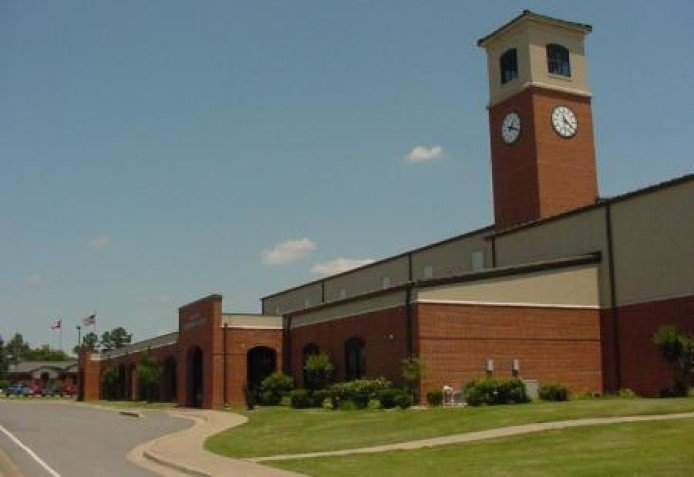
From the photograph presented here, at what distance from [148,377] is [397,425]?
41321mm

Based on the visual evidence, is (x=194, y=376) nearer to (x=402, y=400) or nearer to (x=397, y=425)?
(x=402, y=400)

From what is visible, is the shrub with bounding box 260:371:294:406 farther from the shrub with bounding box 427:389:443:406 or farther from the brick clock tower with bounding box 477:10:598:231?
the brick clock tower with bounding box 477:10:598:231

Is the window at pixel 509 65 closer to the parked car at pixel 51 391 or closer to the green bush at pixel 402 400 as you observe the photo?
the green bush at pixel 402 400

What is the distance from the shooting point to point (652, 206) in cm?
3681

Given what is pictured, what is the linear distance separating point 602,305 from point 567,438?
2036 cm

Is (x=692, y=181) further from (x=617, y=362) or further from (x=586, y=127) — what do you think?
(x=586, y=127)

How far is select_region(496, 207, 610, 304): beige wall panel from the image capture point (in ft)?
130

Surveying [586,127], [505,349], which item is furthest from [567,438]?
[586,127]

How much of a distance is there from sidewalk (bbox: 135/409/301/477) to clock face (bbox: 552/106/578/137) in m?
26.1

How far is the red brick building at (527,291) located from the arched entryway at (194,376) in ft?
0.28

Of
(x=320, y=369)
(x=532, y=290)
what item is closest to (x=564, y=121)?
(x=532, y=290)

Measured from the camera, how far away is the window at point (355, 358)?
41281mm

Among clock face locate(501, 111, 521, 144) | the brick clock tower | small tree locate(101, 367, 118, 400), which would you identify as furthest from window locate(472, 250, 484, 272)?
small tree locate(101, 367, 118, 400)

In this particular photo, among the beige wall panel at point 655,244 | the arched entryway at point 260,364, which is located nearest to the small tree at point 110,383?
the arched entryway at point 260,364
